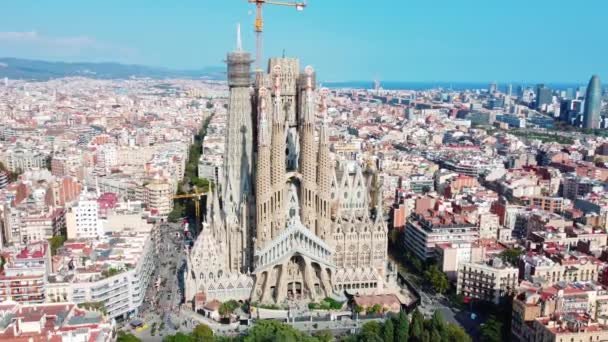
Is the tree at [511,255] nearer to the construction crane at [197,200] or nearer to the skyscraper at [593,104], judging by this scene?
the construction crane at [197,200]

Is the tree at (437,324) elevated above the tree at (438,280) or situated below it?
above

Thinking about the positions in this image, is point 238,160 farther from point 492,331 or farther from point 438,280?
point 492,331

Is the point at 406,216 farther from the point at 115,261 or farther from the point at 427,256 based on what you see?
the point at 115,261

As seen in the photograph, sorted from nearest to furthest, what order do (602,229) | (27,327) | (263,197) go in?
(27,327)
(263,197)
(602,229)

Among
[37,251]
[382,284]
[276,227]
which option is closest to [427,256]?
[382,284]

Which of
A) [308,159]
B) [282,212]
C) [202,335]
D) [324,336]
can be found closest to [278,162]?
[308,159]

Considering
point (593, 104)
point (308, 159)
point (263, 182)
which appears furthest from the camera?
A: point (593, 104)

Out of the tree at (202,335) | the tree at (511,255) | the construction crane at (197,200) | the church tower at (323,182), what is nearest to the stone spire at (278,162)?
the church tower at (323,182)
